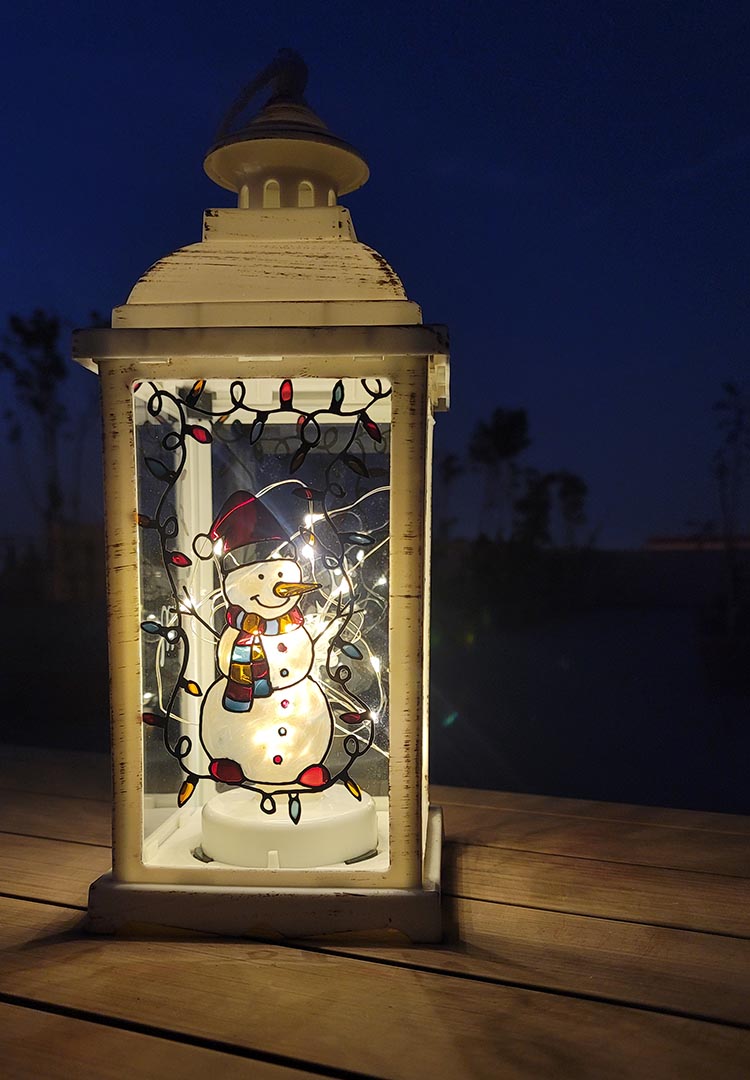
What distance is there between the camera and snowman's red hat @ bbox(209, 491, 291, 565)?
0.97 meters

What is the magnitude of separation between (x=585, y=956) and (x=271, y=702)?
1.46 feet

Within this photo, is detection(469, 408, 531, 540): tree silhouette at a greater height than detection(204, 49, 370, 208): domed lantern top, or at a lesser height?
lesser

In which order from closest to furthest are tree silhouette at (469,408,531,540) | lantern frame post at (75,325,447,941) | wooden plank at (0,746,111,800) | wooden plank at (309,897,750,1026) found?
wooden plank at (309,897,750,1026) < lantern frame post at (75,325,447,941) < wooden plank at (0,746,111,800) < tree silhouette at (469,408,531,540)

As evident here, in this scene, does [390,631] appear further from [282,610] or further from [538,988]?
[538,988]

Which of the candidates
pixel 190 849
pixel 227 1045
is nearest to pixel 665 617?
pixel 190 849

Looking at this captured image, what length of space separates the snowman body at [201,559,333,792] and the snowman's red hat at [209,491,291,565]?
34 mm

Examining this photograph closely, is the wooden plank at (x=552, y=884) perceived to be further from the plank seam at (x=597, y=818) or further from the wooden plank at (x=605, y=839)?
the plank seam at (x=597, y=818)

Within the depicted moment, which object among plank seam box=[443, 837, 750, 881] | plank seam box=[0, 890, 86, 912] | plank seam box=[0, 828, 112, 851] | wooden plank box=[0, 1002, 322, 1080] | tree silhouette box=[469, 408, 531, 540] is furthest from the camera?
tree silhouette box=[469, 408, 531, 540]

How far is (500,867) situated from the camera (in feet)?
3.82

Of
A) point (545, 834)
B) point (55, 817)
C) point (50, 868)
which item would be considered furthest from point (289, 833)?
point (55, 817)

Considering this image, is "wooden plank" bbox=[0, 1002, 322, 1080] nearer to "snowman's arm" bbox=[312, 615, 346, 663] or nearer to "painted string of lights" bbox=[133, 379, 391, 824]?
"painted string of lights" bbox=[133, 379, 391, 824]

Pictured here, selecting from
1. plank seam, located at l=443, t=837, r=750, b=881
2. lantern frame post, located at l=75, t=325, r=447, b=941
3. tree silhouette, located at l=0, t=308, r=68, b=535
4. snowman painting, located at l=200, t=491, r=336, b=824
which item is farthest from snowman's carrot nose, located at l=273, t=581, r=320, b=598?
tree silhouette, located at l=0, t=308, r=68, b=535

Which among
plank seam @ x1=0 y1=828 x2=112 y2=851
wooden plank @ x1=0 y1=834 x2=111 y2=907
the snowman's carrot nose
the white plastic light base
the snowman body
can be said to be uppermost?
the snowman's carrot nose

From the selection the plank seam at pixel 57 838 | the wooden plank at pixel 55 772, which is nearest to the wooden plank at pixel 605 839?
the plank seam at pixel 57 838
